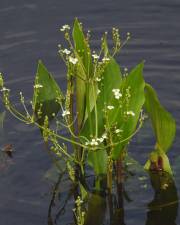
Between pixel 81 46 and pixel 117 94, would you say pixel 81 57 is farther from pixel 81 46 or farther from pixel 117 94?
pixel 117 94

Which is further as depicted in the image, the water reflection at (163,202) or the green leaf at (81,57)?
the water reflection at (163,202)

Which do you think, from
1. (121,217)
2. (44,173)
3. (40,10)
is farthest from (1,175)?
(40,10)

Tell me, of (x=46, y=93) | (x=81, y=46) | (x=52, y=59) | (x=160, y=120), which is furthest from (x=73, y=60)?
(x=52, y=59)

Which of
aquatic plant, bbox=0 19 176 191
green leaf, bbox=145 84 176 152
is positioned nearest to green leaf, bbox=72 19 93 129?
aquatic plant, bbox=0 19 176 191

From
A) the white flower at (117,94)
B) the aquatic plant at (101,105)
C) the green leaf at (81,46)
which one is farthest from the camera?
the green leaf at (81,46)

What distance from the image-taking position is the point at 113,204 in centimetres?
624

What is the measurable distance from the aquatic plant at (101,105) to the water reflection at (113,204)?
188 mm

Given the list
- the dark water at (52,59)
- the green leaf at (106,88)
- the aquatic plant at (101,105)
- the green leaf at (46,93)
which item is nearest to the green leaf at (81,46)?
the aquatic plant at (101,105)

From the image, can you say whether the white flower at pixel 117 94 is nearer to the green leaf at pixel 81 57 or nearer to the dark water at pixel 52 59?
the green leaf at pixel 81 57

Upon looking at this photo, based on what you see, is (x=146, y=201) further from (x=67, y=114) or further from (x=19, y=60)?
(x=19, y=60)

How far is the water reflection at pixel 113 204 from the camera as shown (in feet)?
20.1

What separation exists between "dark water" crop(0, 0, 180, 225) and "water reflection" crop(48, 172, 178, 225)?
0.04m

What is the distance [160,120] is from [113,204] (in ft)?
2.73

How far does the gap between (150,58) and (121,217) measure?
250cm
